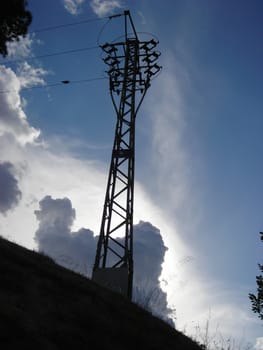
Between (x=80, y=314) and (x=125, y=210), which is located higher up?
(x=125, y=210)

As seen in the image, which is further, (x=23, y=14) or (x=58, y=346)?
(x=23, y=14)

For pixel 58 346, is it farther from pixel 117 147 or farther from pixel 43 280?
pixel 117 147

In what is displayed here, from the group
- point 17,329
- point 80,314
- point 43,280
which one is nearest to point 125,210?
point 43,280

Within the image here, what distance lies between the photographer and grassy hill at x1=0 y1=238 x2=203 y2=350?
6.40 meters

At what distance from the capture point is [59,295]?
8922mm

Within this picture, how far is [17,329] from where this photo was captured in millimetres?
6164

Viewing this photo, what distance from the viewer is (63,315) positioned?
25.3 feet

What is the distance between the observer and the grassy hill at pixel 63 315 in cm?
640

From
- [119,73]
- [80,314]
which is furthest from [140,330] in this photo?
[119,73]

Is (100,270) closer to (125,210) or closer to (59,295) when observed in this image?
(125,210)

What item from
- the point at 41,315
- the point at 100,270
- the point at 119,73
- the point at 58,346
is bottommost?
the point at 58,346

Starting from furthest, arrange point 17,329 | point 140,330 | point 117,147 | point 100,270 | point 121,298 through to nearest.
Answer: point 117,147 < point 100,270 < point 121,298 < point 140,330 < point 17,329

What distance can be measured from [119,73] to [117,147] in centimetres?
511

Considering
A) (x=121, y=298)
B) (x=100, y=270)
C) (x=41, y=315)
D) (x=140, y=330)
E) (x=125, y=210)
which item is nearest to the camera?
(x=41, y=315)
